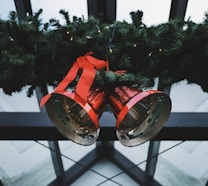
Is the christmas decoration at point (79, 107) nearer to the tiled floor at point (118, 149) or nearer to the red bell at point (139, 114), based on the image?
the red bell at point (139, 114)

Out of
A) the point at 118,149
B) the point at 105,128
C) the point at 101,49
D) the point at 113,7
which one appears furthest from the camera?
the point at 118,149

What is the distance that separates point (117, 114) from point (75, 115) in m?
0.15

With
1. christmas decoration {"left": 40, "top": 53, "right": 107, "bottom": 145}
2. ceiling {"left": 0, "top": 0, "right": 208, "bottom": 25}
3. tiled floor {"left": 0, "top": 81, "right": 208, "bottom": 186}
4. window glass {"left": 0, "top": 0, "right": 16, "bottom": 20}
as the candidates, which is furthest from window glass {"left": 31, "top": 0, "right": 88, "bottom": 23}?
christmas decoration {"left": 40, "top": 53, "right": 107, "bottom": 145}

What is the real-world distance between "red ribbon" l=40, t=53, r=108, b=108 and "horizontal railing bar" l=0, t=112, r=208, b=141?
0.61 meters

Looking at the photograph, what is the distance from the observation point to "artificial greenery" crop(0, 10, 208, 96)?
4.59ft

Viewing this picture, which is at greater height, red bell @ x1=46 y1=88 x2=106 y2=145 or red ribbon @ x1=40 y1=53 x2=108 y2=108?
red ribbon @ x1=40 y1=53 x2=108 y2=108

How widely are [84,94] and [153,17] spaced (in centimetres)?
152

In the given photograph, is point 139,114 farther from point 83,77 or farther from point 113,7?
point 113,7

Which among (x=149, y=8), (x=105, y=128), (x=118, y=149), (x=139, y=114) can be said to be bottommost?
(x=118, y=149)

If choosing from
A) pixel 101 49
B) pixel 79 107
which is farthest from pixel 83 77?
pixel 101 49

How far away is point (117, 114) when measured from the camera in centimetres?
108

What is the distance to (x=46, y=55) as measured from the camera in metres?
1.50

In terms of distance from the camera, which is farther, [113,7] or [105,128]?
[113,7]

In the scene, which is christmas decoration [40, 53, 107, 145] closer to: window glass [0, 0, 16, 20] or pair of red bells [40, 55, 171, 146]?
pair of red bells [40, 55, 171, 146]
